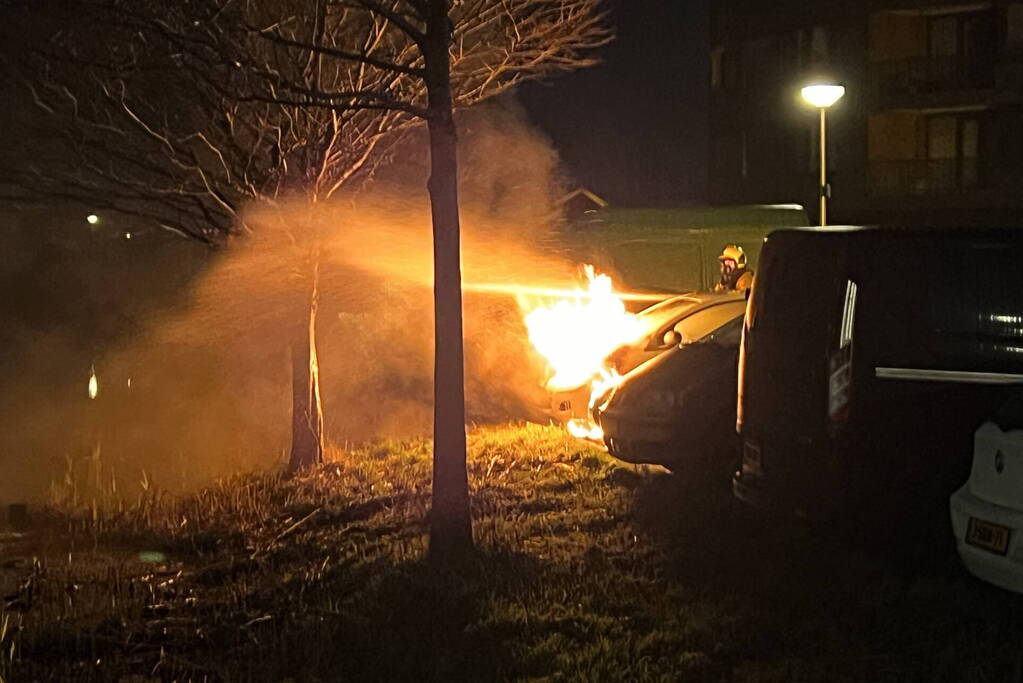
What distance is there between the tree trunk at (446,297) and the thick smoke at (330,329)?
4191 millimetres

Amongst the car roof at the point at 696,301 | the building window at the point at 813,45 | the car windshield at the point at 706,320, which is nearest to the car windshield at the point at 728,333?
the car windshield at the point at 706,320

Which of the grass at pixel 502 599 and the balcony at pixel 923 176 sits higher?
the balcony at pixel 923 176

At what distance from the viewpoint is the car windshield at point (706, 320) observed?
10.6m

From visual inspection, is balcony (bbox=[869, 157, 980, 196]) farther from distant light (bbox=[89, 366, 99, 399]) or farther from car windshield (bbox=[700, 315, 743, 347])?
car windshield (bbox=[700, 315, 743, 347])

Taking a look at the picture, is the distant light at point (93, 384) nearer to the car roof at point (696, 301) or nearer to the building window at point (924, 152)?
the car roof at point (696, 301)

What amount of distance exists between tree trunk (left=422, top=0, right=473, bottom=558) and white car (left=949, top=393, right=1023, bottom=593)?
10.1 feet

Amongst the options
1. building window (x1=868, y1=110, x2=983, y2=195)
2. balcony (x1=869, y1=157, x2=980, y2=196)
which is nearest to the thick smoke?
balcony (x1=869, y1=157, x2=980, y2=196)

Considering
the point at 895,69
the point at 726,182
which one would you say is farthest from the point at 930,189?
the point at 726,182

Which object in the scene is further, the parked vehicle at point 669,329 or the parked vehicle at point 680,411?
the parked vehicle at point 669,329

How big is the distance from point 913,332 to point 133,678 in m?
4.36

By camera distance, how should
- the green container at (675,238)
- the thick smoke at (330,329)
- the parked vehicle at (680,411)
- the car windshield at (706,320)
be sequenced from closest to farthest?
1. the parked vehicle at (680,411)
2. the car windshield at (706,320)
3. the thick smoke at (330,329)
4. the green container at (675,238)

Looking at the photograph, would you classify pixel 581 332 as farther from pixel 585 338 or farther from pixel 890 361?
pixel 890 361

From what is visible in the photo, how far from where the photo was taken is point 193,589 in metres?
7.72

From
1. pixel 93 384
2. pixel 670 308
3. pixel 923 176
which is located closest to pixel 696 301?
pixel 670 308
